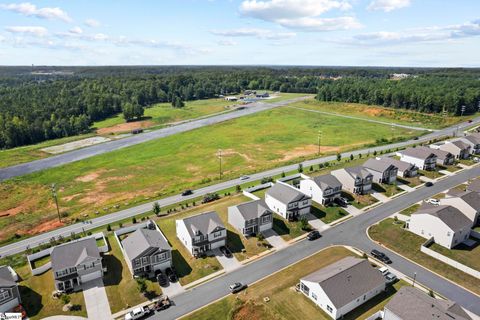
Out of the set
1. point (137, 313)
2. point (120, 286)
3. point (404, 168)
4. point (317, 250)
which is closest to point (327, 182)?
point (317, 250)

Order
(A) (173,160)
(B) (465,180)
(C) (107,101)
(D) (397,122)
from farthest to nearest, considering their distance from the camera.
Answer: (C) (107,101)
(D) (397,122)
(A) (173,160)
(B) (465,180)

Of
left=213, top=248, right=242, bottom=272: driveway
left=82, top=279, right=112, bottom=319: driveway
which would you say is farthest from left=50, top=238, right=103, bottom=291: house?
left=213, top=248, right=242, bottom=272: driveway

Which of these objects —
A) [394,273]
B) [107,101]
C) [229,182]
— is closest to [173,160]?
[229,182]

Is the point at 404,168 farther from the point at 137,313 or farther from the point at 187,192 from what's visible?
the point at 137,313

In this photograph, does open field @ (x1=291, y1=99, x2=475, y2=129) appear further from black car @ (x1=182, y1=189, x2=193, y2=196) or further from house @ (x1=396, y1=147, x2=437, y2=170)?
black car @ (x1=182, y1=189, x2=193, y2=196)

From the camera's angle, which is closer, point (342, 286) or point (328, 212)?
point (342, 286)

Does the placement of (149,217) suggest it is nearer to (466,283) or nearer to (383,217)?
(383,217)

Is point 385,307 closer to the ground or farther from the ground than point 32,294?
farther from the ground

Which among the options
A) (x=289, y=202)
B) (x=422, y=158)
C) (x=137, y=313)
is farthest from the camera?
(x=422, y=158)
